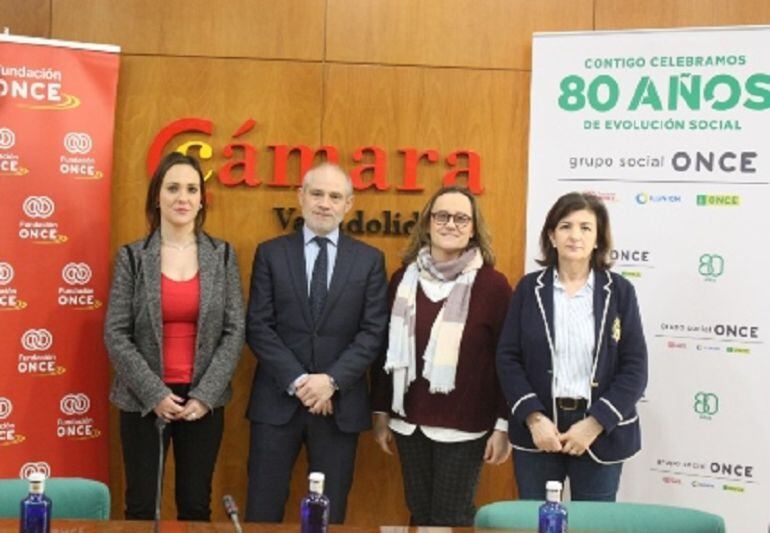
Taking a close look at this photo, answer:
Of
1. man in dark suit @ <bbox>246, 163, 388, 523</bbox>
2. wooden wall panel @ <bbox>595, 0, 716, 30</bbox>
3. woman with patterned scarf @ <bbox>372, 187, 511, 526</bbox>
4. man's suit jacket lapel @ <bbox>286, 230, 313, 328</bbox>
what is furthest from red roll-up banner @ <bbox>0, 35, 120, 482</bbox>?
wooden wall panel @ <bbox>595, 0, 716, 30</bbox>

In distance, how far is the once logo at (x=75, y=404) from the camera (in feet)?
14.7

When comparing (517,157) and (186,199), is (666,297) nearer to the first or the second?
(517,157)

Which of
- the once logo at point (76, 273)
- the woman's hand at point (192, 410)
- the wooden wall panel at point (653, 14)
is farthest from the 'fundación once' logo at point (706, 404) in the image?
the once logo at point (76, 273)

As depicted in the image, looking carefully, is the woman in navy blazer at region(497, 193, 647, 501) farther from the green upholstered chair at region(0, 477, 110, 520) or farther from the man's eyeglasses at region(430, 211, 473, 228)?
the green upholstered chair at region(0, 477, 110, 520)

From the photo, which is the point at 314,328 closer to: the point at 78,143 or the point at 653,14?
the point at 78,143

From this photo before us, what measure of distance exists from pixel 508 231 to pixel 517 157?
1.08 feet

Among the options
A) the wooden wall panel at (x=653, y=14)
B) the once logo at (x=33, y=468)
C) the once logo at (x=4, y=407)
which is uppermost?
the wooden wall panel at (x=653, y=14)

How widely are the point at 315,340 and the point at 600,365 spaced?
1.12 m

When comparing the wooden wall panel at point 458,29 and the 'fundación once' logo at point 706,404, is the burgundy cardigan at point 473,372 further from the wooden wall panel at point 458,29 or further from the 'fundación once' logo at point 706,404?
the wooden wall panel at point 458,29

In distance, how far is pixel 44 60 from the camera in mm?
4410

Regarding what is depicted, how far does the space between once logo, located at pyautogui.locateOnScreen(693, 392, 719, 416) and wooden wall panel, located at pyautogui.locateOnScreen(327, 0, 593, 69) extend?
162 centimetres

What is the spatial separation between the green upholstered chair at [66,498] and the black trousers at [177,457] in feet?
4.67

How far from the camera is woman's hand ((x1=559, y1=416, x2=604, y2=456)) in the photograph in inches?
147

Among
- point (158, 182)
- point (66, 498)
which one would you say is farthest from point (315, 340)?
point (66, 498)
